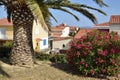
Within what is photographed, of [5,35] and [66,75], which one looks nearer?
[66,75]

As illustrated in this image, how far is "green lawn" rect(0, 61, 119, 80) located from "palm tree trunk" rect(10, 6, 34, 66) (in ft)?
1.48

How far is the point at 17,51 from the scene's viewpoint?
1316cm

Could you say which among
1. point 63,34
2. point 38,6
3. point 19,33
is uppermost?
point 38,6

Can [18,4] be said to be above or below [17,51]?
above

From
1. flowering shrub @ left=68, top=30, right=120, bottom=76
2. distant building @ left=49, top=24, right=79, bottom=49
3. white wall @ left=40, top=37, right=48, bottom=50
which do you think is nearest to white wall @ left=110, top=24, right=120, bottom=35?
distant building @ left=49, top=24, right=79, bottom=49

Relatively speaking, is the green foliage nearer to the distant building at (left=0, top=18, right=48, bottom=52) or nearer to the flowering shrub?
the flowering shrub

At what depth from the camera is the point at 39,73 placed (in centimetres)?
1145

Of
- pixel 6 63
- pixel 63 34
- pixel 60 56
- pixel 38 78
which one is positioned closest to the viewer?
pixel 38 78

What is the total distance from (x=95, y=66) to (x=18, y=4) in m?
4.12

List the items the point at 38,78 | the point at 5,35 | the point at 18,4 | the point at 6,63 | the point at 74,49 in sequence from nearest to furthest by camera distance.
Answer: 1. the point at 38,78
2. the point at 74,49
3. the point at 18,4
4. the point at 6,63
5. the point at 5,35

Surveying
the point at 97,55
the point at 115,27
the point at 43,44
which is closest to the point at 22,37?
the point at 97,55

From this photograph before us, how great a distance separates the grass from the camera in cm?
1076

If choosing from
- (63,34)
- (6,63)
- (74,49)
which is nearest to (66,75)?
(74,49)

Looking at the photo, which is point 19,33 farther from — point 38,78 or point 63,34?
point 63,34
